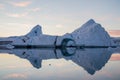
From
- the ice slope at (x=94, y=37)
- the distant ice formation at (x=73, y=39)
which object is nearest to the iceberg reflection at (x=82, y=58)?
the distant ice formation at (x=73, y=39)

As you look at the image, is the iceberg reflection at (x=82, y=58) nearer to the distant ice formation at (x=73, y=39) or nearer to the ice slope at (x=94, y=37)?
the distant ice formation at (x=73, y=39)

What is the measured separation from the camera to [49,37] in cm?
12975

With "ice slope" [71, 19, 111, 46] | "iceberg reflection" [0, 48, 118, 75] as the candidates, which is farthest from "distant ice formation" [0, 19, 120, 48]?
"iceberg reflection" [0, 48, 118, 75]

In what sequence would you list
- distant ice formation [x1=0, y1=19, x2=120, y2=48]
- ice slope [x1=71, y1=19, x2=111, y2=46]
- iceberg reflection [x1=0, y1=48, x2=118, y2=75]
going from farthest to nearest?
ice slope [x1=71, y1=19, x2=111, y2=46] < distant ice formation [x1=0, y1=19, x2=120, y2=48] < iceberg reflection [x1=0, y1=48, x2=118, y2=75]

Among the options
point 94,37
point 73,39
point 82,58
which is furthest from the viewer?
point 94,37

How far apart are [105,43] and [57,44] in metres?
30.8

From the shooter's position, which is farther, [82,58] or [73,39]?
[73,39]

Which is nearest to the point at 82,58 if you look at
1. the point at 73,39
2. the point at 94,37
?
the point at 73,39

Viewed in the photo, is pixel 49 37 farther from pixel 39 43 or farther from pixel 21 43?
pixel 21 43

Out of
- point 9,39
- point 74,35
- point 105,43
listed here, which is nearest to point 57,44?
point 74,35

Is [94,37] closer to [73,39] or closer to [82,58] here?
[73,39]

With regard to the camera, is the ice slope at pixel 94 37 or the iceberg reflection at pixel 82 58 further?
the ice slope at pixel 94 37

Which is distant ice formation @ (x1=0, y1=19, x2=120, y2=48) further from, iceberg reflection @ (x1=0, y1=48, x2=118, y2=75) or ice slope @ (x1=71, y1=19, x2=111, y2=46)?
iceberg reflection @ (x1=0, y1=48, x2=118, y2=75)

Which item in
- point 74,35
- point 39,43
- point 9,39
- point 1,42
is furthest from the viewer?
point 1,42
